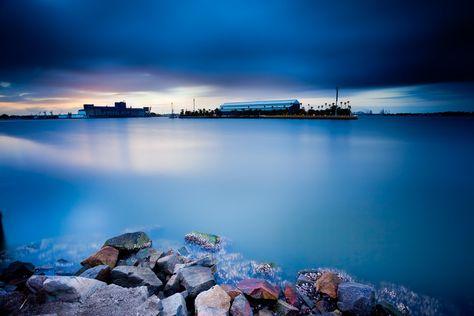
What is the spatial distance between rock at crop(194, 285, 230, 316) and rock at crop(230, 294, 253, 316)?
0.32 feet

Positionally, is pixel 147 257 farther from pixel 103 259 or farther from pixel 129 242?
pixel 103 259

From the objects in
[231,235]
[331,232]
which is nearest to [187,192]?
[231,235]

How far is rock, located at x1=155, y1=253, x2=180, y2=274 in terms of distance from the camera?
5.79m

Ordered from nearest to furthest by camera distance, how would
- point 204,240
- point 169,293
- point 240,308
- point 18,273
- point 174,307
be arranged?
1. point 174,307
2. point 240,308
3. point 169,293
4. point 18,273
5. point 204,240

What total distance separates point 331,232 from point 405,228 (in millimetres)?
2481

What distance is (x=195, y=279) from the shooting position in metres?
5.04

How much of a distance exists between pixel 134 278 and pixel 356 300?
3955mm

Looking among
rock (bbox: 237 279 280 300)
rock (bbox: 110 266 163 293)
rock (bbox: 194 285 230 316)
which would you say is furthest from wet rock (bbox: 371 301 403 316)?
rock (bbox: 110 266 163 293)

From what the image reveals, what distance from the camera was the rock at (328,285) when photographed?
4.93 metres

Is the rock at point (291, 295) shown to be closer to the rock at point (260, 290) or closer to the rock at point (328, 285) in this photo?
the rock at point (260, 290)

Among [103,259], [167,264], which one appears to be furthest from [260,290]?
[103,259]

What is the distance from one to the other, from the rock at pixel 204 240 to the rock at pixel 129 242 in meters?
1.15

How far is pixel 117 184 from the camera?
572 inches

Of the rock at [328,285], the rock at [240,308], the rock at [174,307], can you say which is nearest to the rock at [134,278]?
the rock at [174,307]
